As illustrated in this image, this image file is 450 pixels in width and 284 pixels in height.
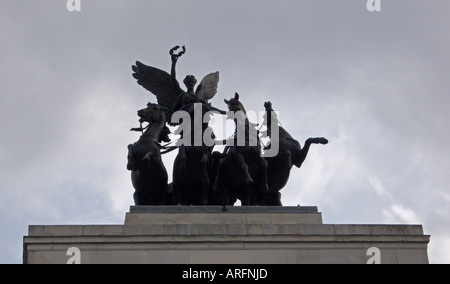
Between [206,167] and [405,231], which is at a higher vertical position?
[206,167]

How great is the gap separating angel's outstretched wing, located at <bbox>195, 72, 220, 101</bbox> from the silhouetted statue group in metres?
1.48

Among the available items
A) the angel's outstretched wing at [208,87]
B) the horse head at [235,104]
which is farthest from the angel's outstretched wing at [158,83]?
the horse head at [235,104]

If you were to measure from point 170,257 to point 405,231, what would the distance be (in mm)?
4599

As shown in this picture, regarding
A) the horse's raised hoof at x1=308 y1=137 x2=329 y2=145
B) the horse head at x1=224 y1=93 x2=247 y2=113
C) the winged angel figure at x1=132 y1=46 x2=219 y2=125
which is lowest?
the horse's raised hoof at x1=308 y1=137 x2=329 y2=145

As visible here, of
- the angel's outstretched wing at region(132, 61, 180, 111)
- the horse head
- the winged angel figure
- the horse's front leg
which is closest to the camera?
the horse's front leg

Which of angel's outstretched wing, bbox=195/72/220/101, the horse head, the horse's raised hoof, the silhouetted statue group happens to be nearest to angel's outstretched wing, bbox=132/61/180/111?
angel's outstretched wing, bbox=195/72/220/101

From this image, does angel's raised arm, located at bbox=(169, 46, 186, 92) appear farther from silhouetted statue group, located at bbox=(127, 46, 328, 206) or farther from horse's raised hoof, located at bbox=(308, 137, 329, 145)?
horse's raised hoof, located at bbox=(308, 137, 329, 145)

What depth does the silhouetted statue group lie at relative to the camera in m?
22.7

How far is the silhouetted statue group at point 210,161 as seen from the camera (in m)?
22.7
